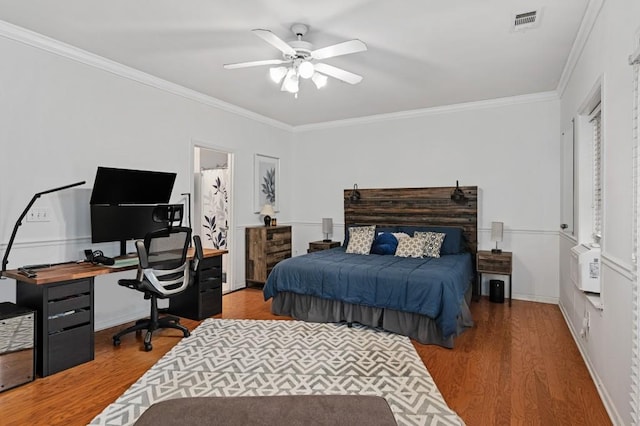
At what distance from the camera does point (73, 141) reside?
11.6 feet

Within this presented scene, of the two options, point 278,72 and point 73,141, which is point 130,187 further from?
point 278,72

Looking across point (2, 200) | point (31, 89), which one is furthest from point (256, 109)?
point (2, 200)

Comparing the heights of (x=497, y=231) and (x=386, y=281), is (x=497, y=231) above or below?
above

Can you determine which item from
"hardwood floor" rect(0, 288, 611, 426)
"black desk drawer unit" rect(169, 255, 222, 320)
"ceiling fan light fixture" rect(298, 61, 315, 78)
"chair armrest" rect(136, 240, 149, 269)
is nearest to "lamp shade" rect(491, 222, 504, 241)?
"hardwood floor" rect(0, 288, 611, 426)

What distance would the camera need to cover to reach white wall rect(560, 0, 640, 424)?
6.46 feet

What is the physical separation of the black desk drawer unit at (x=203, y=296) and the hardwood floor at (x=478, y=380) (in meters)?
0.47

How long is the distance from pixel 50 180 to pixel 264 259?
2.94 m

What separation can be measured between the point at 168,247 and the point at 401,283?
221 cm

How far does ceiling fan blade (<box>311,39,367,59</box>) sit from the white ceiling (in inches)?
8.9

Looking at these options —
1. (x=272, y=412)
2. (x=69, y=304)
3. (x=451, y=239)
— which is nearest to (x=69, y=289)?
(x=69, y=304)

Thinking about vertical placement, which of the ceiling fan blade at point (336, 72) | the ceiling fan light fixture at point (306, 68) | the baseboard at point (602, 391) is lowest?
the baseboard at point (602, 391)

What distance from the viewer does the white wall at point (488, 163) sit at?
4844mm

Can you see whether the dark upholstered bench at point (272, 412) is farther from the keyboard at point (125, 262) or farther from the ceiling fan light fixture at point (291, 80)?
the ceiling fan light fixture at point (291, 80)

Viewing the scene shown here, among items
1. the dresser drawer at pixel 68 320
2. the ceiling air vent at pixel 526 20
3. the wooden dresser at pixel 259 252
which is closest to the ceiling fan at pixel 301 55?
the ceiling air vent at pixel 526 20
